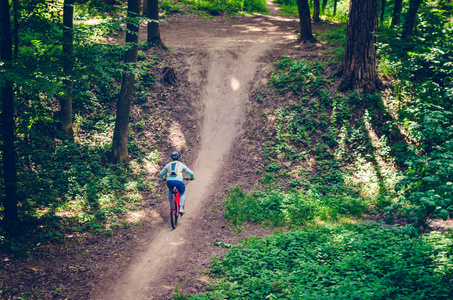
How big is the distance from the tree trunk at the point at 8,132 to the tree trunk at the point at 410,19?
52.8 ft

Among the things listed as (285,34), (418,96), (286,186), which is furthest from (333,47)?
(286,186)

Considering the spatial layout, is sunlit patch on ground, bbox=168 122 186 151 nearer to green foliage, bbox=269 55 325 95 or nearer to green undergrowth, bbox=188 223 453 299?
green foliage, bbox=269 55 325 95

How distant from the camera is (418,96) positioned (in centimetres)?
1313

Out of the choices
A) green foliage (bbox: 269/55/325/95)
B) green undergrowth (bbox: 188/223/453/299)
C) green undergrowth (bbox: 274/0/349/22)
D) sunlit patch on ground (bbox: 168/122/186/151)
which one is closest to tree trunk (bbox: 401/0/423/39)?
green foliage (bbox: 269/55/325/95)

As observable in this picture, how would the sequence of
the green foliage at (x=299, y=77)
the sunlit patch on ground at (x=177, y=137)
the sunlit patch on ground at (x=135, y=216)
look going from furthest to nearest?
the green foliage at (x=299, y=77)
the sunlit patch on ground at (x=177, y=137)
the sunlit patch on ground at (x=135, y=216)

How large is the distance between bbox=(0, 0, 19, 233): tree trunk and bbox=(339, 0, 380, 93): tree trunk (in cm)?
1252

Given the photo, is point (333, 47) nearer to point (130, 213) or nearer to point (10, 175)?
point (130, 213)

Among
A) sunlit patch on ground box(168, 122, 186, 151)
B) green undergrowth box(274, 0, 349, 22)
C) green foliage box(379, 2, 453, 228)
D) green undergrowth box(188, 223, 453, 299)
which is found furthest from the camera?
green undergrowth box(274, 0, 349, 22)

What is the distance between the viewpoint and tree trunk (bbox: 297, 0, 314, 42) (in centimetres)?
1795

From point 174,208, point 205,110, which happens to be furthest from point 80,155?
point 205,110

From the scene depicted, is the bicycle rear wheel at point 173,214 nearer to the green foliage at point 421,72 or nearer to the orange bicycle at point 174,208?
the orange bicycle at point 174,208

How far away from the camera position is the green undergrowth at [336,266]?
557 centimetres

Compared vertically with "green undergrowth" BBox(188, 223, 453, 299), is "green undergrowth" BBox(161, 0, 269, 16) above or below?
above

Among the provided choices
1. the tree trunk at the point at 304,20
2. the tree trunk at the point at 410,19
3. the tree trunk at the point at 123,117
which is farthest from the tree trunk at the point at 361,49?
the tree trunk at the point at 123,117
